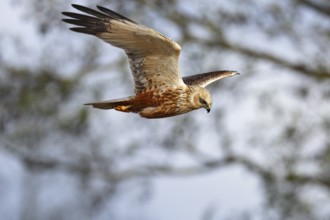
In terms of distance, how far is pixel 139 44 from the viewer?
4883 millimetres

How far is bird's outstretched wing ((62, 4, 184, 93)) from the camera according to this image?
4812 millimetres

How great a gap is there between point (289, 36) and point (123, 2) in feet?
7.21

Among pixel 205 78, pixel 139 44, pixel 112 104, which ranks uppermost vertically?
pixel 139 44

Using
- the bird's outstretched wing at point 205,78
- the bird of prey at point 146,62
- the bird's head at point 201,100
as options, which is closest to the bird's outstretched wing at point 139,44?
the bird of prey at point 146,62

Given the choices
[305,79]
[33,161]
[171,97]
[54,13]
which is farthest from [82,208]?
[171,97]

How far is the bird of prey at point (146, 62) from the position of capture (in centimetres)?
480

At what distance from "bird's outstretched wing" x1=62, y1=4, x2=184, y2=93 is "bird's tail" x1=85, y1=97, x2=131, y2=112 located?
0.18 metres

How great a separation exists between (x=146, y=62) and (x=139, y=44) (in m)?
0.10

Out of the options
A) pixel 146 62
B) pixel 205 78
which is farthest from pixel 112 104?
pixel 205 78

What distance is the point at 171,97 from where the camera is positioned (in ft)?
16.1

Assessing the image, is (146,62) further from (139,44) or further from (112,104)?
(112,104)

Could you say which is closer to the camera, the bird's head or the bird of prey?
the bird of prey

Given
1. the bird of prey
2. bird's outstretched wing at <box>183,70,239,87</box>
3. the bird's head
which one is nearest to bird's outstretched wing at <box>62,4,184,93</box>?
the bird of prey

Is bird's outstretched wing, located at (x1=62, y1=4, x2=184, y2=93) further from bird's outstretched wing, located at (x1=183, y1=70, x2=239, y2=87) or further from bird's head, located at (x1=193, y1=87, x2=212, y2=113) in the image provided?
bird's outstretched wing, located at (x1=183, y1=70, x2=239, y2=87)
